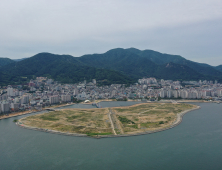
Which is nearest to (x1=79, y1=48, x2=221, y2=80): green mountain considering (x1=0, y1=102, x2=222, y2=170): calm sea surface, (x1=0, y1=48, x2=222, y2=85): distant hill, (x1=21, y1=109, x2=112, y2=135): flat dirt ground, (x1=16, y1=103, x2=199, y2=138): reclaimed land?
(x1=0, y1=48, x2=222, y2=85): distant hill

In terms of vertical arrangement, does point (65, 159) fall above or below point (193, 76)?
below

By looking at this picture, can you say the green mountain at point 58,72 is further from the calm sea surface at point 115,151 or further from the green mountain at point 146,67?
the calm sea surface at point 115,151

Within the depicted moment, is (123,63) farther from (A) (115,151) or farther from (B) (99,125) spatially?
(A) (115,151)

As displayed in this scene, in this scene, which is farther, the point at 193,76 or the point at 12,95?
the point at 193,76

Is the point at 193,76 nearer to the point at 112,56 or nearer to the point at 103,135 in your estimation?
the point at 112,56

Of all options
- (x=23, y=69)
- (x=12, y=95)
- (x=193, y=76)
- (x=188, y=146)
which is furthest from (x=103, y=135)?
(x=193, y=76)

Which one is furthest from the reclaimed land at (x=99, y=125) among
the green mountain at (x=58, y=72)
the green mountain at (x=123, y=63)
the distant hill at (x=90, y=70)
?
the green mountain at (x=123, y=63)
